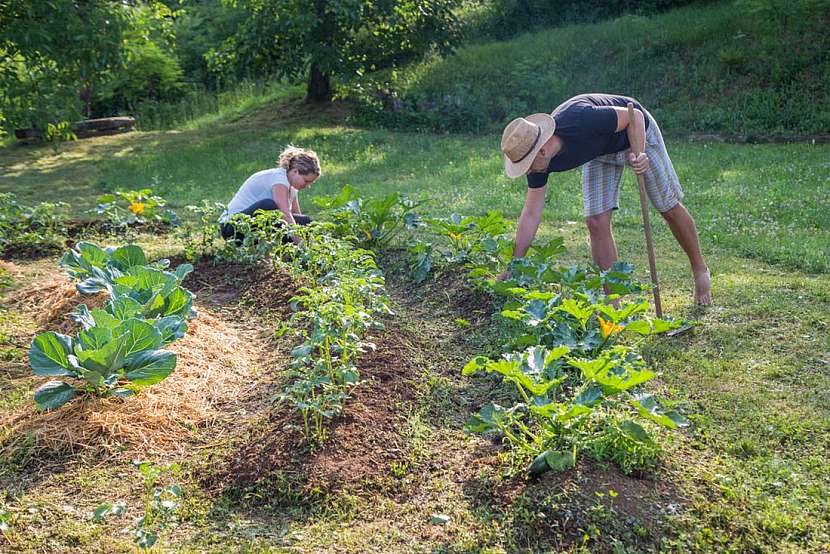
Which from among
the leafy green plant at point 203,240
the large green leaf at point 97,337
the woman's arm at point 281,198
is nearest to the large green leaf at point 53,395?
the large green leaf at point 97,337

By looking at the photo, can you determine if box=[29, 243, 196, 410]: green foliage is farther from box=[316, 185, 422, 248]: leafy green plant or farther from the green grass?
the green grass

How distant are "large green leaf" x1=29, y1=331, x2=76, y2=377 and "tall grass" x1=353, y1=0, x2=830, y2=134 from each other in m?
10.9

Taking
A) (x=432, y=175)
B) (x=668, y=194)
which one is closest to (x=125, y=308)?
(x=668, y=194)

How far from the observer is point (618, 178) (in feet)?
16.7

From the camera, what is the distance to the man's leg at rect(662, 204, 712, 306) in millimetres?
5188

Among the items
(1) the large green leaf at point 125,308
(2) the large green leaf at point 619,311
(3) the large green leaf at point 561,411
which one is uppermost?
(1) the large green leaf at point 125,308

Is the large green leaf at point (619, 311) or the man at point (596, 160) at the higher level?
the man at point (596, 160)

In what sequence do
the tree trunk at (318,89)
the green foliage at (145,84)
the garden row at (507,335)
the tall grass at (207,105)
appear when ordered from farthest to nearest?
the green foliage at (145,84) → the tall grass at (207,105) → the tree trunk at (318,89) → the garden row at (507,335)

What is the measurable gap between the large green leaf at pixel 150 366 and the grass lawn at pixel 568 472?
425 millimetres

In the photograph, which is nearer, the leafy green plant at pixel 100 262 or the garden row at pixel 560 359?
the garden row at pixel 560 359

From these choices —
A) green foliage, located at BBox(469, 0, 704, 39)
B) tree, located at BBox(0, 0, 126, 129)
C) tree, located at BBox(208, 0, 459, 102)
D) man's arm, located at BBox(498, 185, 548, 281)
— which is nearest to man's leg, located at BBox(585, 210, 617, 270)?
man's arm, located at BBox(498, 185, 548, 281)

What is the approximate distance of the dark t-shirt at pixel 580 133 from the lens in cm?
462

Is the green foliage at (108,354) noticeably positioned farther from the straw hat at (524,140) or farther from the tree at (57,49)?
the tree at (57,49)

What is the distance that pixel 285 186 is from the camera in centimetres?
657
